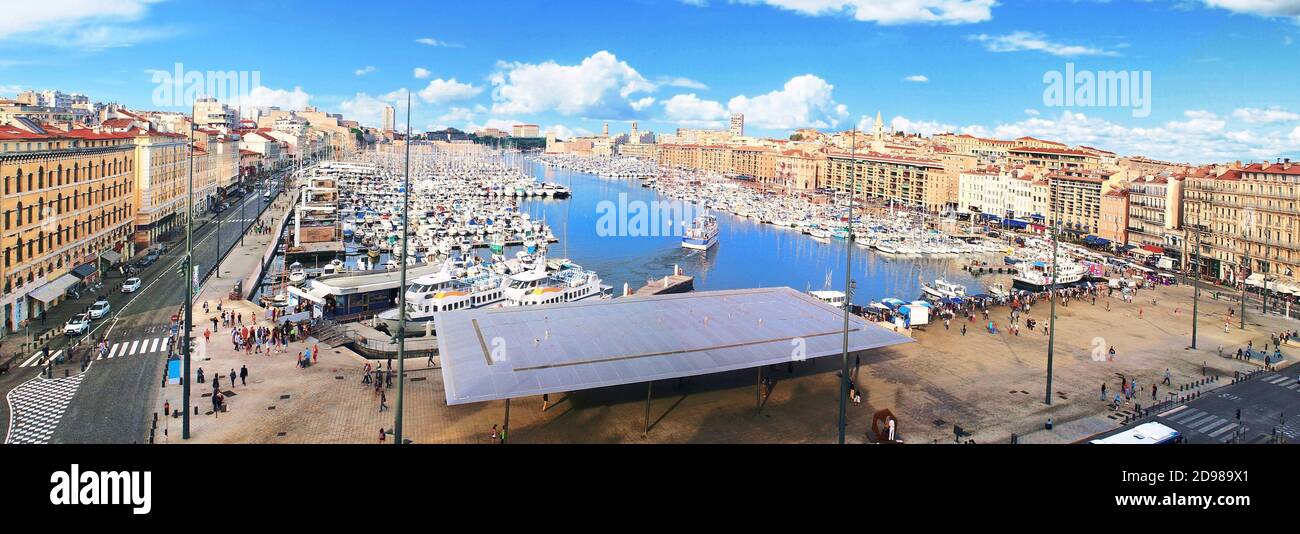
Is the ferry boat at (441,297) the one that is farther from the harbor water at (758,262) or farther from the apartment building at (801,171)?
the apartment building at (801,171)

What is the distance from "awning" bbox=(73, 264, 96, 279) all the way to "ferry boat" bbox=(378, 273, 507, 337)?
12.0m

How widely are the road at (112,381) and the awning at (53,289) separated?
1475mm

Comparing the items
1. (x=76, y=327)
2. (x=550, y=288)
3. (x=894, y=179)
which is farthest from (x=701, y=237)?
(x=894, y=179)

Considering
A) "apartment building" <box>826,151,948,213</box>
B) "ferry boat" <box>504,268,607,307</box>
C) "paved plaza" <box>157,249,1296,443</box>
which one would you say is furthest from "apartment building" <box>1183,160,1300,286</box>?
"apartment building" <box>826,151,948,213</box>

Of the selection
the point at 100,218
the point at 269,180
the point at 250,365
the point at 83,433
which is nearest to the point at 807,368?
the point at 250,365

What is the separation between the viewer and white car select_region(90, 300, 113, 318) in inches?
1031

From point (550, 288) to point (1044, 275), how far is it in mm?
32694

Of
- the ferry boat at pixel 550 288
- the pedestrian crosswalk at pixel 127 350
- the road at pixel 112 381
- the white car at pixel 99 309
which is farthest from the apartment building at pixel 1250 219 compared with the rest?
the white car at pixel 99 309

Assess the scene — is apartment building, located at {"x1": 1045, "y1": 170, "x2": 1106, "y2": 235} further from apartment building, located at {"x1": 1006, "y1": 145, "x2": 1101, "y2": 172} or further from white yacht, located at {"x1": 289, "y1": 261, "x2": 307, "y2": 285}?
white yacht, located at {"x1": 289, "y1": 261, "x2": 307, "y2": 285}

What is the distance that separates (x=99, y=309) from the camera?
1054 inches

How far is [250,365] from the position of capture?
21047 mm

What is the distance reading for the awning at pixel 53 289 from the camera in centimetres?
2620
